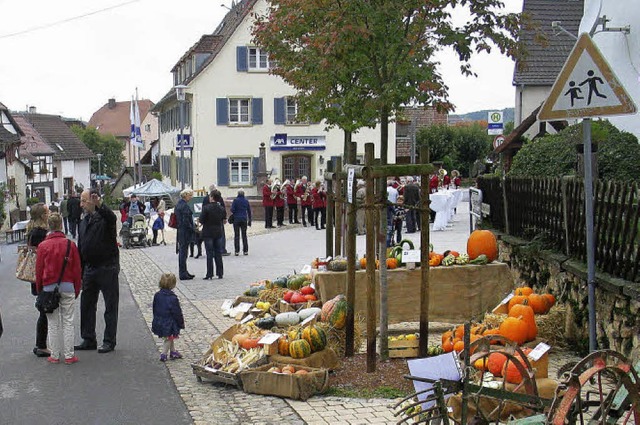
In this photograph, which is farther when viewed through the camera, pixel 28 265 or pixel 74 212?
pixel 74 212

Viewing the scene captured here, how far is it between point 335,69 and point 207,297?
6.70 metres

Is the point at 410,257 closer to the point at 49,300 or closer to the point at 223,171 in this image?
the point at 49,300

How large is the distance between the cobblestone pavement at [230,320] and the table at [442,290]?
0.50m

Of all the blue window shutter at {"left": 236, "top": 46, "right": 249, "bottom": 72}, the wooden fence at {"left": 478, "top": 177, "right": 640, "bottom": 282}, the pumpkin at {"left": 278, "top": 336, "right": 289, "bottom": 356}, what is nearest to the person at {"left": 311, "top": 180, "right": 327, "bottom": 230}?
the wooden fence at {"left": 478, "top": 177, "right": 640, "bottom": 282}

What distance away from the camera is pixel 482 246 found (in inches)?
479

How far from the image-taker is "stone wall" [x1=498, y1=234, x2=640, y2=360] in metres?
8.44

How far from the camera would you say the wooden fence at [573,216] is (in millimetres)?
8742

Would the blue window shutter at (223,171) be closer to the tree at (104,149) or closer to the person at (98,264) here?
the person at (98,264)

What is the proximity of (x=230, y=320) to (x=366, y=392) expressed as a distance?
5017 millimetres

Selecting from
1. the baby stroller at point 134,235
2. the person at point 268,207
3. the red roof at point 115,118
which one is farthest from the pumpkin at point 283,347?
the red roof at point 115,118

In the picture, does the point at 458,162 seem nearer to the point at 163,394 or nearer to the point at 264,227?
the point at 264,227

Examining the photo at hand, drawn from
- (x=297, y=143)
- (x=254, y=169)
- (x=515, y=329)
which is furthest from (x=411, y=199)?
(x=254, y=169)

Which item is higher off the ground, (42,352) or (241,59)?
(241,59)

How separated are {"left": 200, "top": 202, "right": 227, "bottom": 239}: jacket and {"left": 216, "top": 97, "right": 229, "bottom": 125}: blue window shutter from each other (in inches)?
1165
